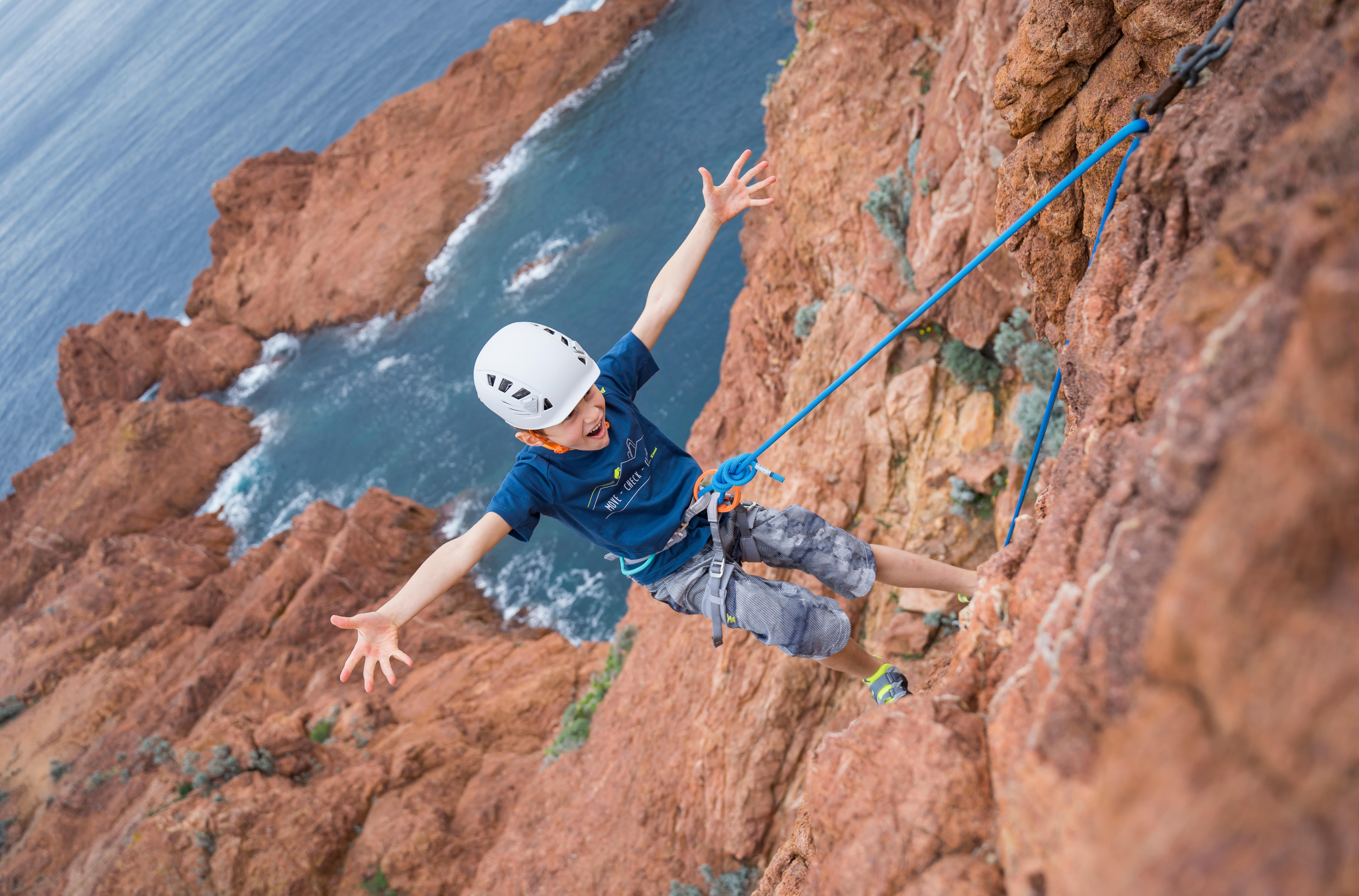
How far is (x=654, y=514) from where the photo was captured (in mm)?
4613

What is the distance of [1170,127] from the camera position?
2.83 metres

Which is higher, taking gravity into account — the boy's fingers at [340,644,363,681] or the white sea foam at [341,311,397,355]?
the boy's fingers at [340,644,363,681]

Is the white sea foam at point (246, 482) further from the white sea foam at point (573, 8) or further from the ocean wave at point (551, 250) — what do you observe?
→ the white sea foam at point (573, 8)

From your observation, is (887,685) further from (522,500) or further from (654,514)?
(522,500)

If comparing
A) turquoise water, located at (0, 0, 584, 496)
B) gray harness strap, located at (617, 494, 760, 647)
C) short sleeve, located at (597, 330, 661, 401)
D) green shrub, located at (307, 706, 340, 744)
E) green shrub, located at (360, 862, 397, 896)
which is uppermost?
turquoise water, located at (0, 0, 584, 496)

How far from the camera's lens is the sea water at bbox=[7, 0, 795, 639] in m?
21.6

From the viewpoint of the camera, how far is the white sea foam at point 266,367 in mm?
35000

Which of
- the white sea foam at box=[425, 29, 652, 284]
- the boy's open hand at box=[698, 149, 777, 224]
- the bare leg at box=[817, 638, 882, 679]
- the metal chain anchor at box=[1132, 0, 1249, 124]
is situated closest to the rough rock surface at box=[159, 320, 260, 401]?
the white sea foam at box=[425, 29, 652, 284]

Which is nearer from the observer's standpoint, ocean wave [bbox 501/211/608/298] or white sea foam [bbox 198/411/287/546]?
ocean wave [bbox 501/211/608/298]

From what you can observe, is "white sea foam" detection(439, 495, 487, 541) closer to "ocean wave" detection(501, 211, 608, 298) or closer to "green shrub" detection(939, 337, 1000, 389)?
"ocean wave" detection(501, 211, 608, 298)

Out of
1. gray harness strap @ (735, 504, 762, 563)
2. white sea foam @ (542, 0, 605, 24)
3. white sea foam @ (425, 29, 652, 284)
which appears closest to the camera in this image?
gray harness strap @ (735, 504, 762, 563)

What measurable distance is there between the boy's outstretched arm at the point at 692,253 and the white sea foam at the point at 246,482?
93.7 ft

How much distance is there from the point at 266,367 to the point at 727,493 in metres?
36.9

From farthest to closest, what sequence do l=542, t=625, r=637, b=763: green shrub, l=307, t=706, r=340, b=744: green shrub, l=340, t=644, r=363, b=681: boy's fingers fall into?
l=307, t=706, r=340, b=744: green shrub, l=542, t=625, r=637, b=763: green shrub, l=340, t=644, r=363, b=681: boy's fingers
